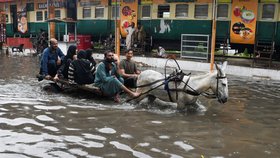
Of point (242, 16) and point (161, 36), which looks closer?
point (242, 16)

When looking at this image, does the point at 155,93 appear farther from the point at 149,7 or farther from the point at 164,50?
the point at 149,7

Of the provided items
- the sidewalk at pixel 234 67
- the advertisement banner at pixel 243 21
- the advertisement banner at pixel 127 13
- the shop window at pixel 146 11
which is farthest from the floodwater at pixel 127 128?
the advertisement banner at pixel 127 13

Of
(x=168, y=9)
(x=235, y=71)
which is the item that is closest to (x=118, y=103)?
(x=235, y=71)

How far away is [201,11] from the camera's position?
2009 centimetres

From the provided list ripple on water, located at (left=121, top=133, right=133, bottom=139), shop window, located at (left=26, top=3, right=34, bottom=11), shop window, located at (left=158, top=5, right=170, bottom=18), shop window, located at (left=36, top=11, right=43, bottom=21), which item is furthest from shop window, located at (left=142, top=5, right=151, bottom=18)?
ripple on water, located at (left=121, top=133, right=133, bottom=139)

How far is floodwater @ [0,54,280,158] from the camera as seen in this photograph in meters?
6.02

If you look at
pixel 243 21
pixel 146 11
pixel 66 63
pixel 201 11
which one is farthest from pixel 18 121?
pixel 146 11

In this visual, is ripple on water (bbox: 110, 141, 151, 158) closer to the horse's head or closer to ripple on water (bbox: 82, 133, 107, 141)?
ripple on water (bbox: 82, 133, 107, 141)

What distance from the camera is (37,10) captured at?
2984 cm

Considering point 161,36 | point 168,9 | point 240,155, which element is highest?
point 168,9

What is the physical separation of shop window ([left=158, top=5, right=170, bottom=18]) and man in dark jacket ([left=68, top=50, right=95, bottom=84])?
1219cm

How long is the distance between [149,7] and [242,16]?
6221 millimetres

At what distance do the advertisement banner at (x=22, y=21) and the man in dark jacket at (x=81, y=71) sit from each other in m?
22.9

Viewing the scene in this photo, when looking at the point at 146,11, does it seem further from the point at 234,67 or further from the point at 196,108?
the point at 196,108
